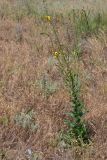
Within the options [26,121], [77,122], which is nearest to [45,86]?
[26,121]

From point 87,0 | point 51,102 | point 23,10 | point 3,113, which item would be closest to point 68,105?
point 51,102

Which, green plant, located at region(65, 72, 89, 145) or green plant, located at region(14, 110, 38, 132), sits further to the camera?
green plant, located at region(14, 110, 38, 132)

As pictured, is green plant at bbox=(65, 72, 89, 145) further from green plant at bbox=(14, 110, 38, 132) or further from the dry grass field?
green plant at bbox=(14, 110, 38, 132)

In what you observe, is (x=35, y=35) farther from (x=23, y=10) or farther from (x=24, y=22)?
(x=23, y=10)

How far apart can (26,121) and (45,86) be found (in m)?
0.95

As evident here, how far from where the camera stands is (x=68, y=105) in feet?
15.9

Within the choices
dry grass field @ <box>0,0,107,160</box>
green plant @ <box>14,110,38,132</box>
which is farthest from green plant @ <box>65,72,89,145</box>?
green plant @ <box>14,110,38,132</box>

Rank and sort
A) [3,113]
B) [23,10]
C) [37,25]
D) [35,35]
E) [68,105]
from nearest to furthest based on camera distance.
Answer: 1. [3,113]
2. [68,105]
3. [35,35]
4. [37,25]
5. [23,10]

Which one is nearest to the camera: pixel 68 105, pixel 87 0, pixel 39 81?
pixel 68 105

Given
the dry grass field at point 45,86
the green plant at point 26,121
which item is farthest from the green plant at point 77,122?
the green plant at point 26,121

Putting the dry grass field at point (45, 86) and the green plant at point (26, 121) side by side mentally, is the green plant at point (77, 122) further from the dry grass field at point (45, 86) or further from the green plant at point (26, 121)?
the green plant at point (26, 121)

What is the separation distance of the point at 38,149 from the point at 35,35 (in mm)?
3642

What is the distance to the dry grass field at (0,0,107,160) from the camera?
13.6 feet

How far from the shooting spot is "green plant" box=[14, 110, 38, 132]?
4.38m
